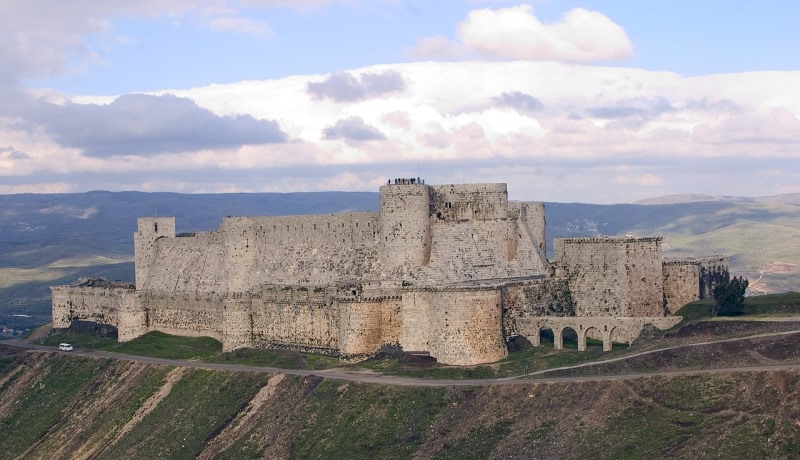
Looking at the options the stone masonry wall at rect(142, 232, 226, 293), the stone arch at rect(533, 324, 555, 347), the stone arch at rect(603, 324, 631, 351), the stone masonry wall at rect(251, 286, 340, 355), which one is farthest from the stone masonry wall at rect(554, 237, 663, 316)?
the stone masonry wall at rect(142, 232, 226, 293)

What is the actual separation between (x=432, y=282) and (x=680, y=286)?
63.8 feet

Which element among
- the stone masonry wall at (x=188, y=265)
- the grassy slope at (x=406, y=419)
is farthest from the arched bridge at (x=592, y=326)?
the stone masonry wall at (x=188, y=265)

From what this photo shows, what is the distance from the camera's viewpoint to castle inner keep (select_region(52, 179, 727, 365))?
8638cm

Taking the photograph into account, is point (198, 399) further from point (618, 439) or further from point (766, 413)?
point (766, 413)

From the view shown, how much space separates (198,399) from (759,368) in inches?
1630

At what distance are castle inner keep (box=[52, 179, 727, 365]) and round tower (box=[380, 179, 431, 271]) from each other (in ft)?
0.26

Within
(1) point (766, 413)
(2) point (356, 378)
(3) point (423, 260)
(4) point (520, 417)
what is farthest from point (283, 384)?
(1) point (766, 413)

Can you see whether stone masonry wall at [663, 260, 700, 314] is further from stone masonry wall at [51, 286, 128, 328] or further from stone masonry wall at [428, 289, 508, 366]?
stone masonry wall at [51, 286, 128, 328]

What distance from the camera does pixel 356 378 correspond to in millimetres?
83062

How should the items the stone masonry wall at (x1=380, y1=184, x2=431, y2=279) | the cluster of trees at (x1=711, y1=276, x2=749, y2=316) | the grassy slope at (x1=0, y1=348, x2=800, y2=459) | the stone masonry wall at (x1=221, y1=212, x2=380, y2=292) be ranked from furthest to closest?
the stone masonry wall at (x1=221, y1=212, x2=380, y2=292), the stone masonry wall at (x1=380, y1=184, x2=431, y2=279), the cluster of trees at (x1=711, y1=276, x2=749, y2=316), the grassy slope at (x1=0, y1=348, x2=800, y2=459)

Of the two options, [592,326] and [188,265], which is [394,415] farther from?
[188,265]

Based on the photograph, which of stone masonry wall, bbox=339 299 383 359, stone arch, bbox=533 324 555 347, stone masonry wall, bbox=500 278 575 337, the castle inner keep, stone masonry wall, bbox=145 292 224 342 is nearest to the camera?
the castle inner keep

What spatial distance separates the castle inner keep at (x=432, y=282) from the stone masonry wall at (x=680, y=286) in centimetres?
10

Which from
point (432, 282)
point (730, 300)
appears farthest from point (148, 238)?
point (730, 300)
